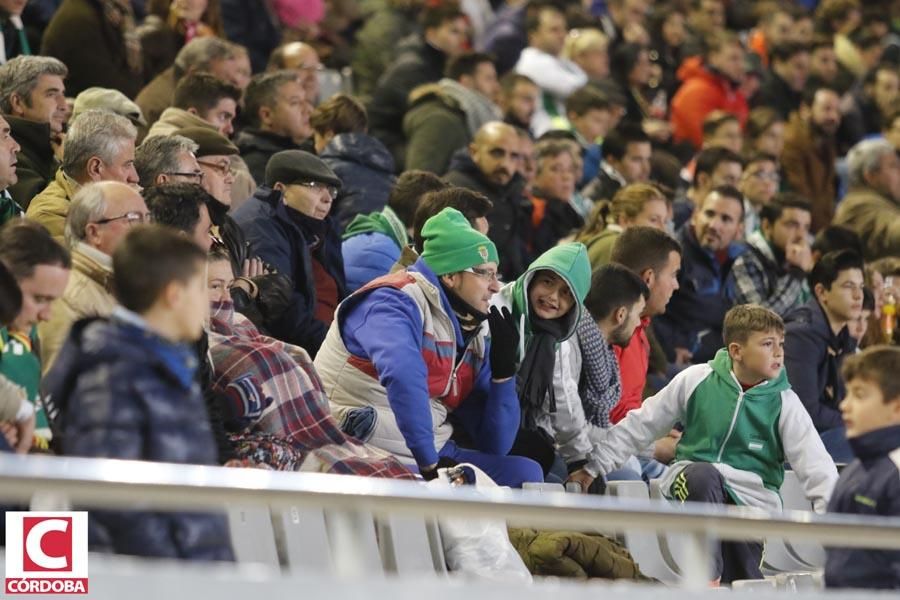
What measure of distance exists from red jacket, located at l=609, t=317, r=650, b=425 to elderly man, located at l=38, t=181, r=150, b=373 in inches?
119

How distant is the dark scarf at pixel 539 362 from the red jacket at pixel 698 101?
770 cm

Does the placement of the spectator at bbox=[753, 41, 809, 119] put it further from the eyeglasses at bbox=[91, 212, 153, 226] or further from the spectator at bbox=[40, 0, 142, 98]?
the eyeglasses at bbox=[91, 212, 153, 226]

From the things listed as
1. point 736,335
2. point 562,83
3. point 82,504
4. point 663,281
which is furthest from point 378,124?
point 82,504

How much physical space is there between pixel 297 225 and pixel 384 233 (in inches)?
30.1

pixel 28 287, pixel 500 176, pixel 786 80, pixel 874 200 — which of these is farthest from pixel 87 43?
pixel 786 80

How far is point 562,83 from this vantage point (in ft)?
49.1

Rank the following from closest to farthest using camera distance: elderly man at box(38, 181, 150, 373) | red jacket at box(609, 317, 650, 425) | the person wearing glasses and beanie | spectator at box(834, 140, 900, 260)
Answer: elderly man at box(38, 181, 150, 373) < the person wearing glasses and beanie < red jacket at box(609, 317, 650, 425) < spectator at box(834, 140, 900, 260)

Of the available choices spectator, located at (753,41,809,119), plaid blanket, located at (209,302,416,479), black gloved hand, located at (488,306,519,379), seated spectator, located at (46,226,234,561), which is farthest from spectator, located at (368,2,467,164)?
seated spectator, located at (46,226,234,561)

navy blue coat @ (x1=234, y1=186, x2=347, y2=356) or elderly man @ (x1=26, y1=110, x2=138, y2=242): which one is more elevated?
elderly man @ (x1=26, y1=110, x2=138, y2=242)

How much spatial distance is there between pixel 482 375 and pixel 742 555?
133 centimetres

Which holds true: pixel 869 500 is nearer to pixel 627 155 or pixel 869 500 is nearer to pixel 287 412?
pixel 287 412

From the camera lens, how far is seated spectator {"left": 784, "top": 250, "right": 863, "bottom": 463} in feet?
32.3

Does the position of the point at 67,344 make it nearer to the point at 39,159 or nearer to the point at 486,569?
the point at 486,569

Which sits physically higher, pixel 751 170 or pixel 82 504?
pixel 751 170
